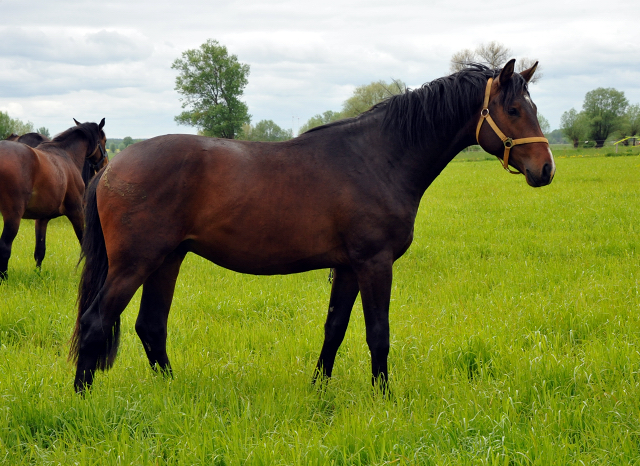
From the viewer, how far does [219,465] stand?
9.36 feet

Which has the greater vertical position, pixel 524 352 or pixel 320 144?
pixel 320 144

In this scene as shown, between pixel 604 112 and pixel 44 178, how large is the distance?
75.1 metres

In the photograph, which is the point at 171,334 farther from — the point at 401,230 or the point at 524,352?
the point at 524,352

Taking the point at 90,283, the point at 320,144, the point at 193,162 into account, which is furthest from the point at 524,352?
the point at 90,283

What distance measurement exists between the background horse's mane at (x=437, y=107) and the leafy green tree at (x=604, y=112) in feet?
235

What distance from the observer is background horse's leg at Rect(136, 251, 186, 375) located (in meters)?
4.10

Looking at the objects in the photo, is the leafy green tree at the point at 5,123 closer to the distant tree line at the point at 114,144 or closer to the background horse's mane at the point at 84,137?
the distant tree line at the point at 114,144

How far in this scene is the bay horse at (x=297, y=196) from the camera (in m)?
3.63

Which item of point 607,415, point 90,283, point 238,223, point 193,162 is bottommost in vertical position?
point 607,415

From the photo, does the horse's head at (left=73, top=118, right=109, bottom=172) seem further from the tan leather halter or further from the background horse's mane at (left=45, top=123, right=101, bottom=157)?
the tan leather halter

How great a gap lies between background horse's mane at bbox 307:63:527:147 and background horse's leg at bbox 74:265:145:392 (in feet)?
6.17

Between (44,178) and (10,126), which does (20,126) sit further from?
(44,178)

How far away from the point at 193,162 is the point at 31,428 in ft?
7.08

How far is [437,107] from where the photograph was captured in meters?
3.93
